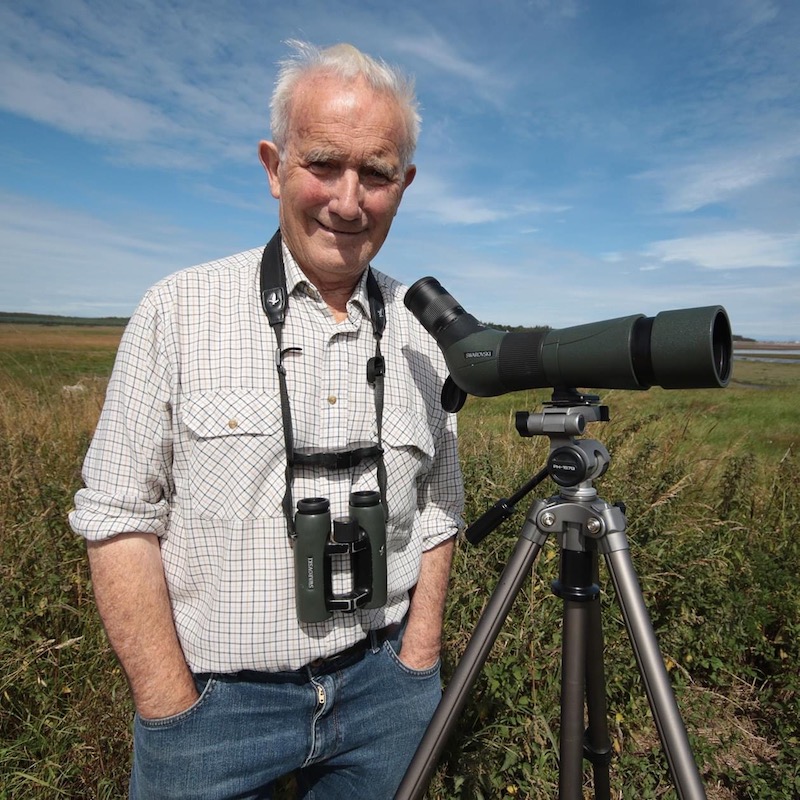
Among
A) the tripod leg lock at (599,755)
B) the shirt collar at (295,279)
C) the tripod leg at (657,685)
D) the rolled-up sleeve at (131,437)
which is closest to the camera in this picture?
the tripod leg at (657,685)

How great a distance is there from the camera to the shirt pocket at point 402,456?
151cm

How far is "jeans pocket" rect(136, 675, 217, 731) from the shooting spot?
131 cm

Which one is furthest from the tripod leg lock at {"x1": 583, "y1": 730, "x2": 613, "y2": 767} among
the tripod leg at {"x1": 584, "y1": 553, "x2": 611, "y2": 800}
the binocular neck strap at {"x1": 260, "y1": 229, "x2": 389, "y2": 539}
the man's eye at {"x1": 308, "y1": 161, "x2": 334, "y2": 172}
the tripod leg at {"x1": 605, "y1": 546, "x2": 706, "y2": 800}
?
the man's eye at {"x1": 308, "y1": 161, "x2": 334, "y2": 172}

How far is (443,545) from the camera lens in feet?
5.71

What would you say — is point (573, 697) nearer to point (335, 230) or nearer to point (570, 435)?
point (570, 435)

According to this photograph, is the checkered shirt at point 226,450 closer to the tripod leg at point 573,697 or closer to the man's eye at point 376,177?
the man's eye at point 376,177

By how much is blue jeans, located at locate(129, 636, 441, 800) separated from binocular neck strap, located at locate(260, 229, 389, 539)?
41 cm

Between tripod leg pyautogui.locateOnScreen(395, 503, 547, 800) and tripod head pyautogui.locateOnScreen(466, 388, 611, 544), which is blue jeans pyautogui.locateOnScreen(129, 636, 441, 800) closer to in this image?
tripod leg pyautogui.locateOnScreen(395, 503, 547, 800)

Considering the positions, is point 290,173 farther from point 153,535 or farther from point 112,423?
point 153,535

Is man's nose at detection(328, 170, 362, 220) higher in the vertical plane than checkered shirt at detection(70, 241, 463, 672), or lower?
higher

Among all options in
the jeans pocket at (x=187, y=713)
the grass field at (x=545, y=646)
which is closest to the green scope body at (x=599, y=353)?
the jeans pocket at (x=187, y=713)

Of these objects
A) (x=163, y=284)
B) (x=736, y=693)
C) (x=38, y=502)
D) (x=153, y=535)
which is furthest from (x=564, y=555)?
(x=38, y=502)

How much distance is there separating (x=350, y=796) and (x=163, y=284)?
4.82 feet

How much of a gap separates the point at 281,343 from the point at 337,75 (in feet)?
2.21
